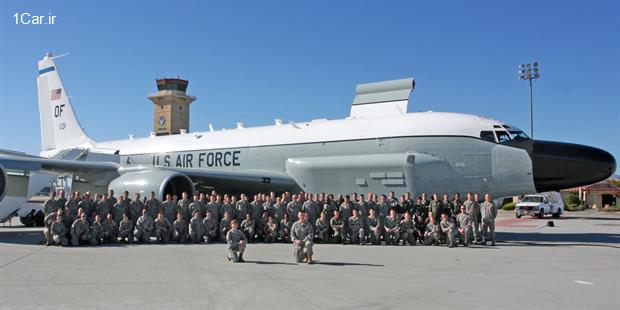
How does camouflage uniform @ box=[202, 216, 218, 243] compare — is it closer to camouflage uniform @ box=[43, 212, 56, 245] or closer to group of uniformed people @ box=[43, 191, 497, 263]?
group of uniformed people @ box=[43, 191, 497, 263]

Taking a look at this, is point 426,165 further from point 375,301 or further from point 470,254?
point 375,301

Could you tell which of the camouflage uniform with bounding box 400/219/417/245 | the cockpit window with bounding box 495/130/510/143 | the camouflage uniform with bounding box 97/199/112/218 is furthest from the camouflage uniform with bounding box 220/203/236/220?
the cockpit window with bounding box 495/130/510/143

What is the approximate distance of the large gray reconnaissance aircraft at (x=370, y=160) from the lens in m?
15.5

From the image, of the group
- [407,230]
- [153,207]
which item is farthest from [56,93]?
[407,230]

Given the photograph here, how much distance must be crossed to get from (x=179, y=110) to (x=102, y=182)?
71634 mm

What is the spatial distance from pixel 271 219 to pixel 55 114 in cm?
1943

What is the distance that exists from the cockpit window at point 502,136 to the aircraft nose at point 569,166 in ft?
2.48

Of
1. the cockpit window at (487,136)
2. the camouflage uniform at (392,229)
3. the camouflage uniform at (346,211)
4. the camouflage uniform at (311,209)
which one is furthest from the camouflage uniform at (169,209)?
the cockpit window at (487,136)

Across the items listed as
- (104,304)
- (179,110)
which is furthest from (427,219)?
(179,110)

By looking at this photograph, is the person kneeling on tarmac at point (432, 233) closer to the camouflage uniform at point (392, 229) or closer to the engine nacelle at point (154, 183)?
the camouflage uniform at point (392, 229)

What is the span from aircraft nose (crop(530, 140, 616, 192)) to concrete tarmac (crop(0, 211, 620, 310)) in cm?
232

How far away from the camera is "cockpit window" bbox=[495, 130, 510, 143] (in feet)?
52.1

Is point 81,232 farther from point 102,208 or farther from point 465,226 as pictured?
point 465,226

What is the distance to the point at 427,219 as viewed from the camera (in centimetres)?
1528
